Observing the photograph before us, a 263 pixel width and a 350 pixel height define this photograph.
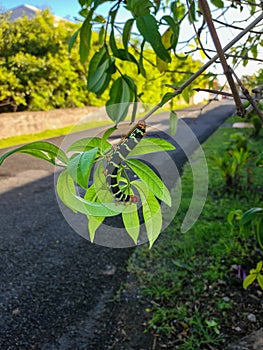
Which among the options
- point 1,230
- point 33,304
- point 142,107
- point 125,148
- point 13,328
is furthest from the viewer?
point 1,230

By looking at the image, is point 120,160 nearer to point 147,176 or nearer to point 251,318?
point 147,176

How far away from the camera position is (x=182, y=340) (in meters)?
1.28

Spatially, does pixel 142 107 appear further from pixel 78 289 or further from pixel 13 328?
pixel 78 289

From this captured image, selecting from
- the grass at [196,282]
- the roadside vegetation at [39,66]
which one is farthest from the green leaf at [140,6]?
the roadside vegetation at [39,66]

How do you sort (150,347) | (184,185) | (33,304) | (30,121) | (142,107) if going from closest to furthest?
1. (142,107)
2. (150,347)
3. (33,304)
4. (184,185)
5. (30,121)

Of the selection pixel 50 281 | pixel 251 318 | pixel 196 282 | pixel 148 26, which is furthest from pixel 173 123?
pixel 50 281

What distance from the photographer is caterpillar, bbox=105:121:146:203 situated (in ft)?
0.85

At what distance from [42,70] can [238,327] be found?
671cm

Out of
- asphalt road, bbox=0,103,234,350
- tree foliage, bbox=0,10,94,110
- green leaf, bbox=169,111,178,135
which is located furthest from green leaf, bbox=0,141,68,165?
tree foliage, bbox=0,10,94,110

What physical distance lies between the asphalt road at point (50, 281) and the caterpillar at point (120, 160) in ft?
1.84

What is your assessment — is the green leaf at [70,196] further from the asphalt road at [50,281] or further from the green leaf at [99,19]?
the asphalt road at [50,281]

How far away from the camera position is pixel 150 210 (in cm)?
28

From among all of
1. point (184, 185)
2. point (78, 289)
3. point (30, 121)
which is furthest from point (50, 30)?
point (78, 289)

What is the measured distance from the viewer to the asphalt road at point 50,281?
136 centimetres
